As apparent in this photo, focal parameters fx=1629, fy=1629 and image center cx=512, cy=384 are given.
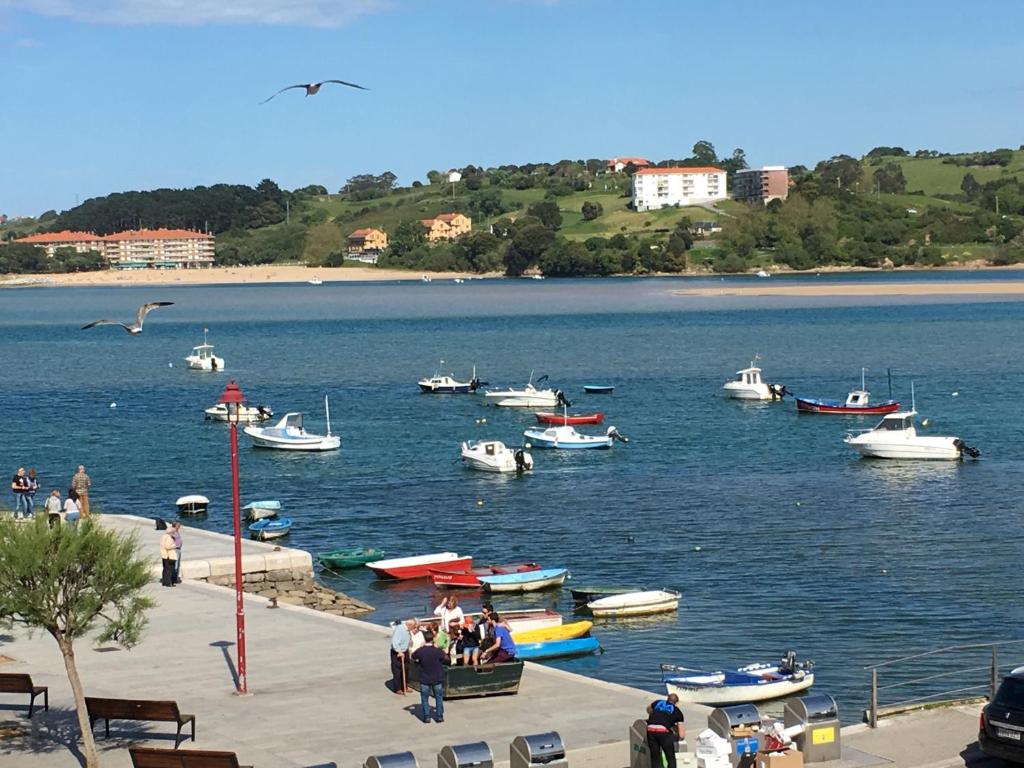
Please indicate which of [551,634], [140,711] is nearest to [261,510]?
[551,634]

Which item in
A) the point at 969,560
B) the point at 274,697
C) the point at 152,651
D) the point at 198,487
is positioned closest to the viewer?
the point at 274,697

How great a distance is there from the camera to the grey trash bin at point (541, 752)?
61.3 feet

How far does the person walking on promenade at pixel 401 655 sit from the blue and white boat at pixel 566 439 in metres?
46.1

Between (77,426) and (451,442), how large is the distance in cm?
2150

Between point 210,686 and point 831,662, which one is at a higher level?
point 210,686

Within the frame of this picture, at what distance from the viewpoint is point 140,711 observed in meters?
21.1

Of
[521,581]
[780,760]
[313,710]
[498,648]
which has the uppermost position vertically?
[498,648]

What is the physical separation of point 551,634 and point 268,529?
1718cm

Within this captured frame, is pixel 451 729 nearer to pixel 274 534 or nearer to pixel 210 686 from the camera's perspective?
pixel 210 686

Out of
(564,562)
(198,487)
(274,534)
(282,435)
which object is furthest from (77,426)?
(564,562)

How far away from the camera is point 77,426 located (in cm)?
8300

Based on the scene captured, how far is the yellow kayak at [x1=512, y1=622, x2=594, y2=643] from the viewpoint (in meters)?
31.9

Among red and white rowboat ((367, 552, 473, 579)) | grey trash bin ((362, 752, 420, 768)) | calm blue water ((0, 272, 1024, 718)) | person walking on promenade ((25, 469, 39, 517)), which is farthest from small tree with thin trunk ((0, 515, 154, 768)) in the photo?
person walking on promenade ((25, 469, 39, 517))

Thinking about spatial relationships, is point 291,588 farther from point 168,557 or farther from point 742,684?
point 742,684
